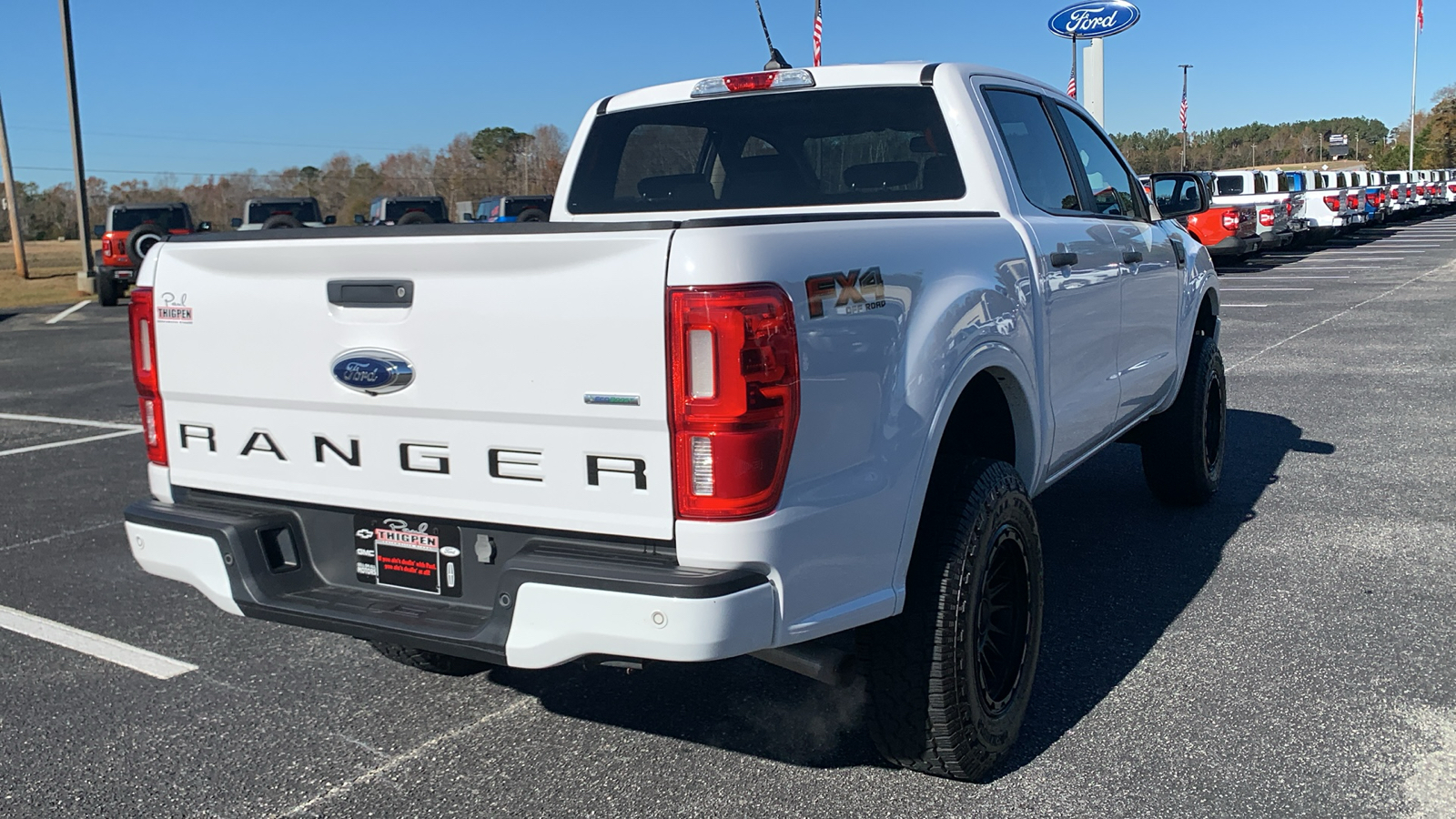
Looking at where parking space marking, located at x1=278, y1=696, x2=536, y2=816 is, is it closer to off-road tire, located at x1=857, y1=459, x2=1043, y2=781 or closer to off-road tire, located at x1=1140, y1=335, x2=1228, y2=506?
off-road tire, located at x1=857, y1=459, x2=1043, y2=781

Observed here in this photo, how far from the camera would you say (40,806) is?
316 centimetres

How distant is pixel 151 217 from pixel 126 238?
1.19 metres

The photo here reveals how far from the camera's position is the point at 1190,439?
5613 millimetres

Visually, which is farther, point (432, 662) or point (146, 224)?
point (146, 224)

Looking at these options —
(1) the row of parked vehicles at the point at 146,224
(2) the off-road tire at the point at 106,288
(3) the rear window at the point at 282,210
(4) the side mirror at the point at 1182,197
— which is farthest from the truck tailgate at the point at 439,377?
(3) the rear window at the point at 282,210

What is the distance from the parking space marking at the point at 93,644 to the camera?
4.12 m

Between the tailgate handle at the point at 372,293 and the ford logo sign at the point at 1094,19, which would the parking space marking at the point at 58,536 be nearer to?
the tailgate handle at the point at 372,293

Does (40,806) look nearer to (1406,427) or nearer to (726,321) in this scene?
(726,321)

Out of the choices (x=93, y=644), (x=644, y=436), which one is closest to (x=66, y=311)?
(x=93, y=644)

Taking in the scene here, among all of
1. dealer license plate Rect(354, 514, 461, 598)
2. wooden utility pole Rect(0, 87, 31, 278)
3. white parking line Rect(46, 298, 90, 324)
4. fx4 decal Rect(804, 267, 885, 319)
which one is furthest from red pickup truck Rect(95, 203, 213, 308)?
fx4 decal Rect(804, 267, 885, 319)

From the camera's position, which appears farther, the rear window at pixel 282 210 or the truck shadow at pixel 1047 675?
the rear window at pixel 282 210

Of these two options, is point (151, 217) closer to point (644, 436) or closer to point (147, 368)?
point (147, 368)

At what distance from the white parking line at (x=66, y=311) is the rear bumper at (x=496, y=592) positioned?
19.4 meters

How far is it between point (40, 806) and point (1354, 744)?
138 inches
